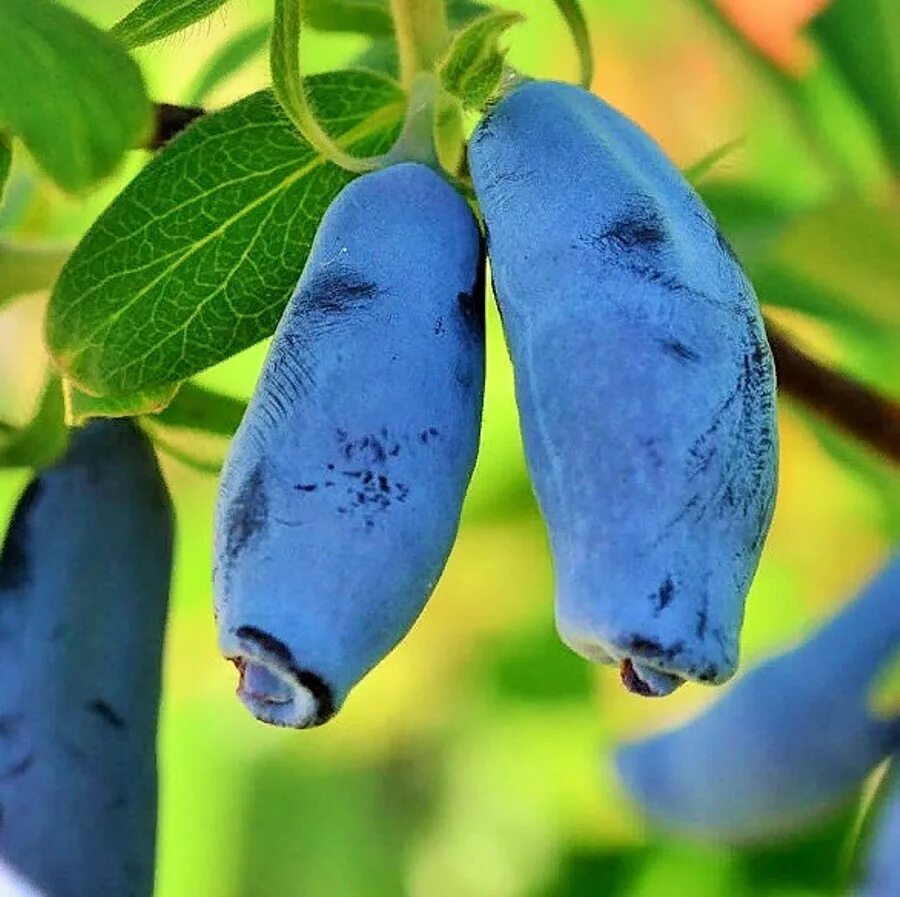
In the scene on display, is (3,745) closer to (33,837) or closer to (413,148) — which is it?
(33,837)

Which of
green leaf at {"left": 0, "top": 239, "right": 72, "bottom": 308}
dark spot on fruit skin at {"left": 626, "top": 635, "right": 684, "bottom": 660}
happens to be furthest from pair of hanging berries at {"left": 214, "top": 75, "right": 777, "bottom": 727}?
green leaf at {"left": 0, "top": 239, "right": 72, "bottom": 308}

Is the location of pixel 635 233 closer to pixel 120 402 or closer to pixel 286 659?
pixel 286 659

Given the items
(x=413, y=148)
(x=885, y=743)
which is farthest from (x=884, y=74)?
(x=413, y=148)

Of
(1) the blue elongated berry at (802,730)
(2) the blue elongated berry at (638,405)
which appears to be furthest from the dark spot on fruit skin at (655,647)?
(1) the blue elongated berry at (802,730)

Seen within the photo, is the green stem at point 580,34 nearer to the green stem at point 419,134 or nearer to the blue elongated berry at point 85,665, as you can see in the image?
the green stem at point 419,134

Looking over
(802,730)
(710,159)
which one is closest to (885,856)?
(802,730)
